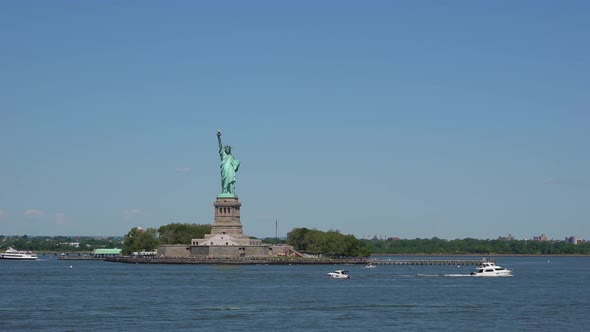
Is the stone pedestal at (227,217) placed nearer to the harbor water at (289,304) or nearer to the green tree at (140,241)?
the green tree at (140,241)

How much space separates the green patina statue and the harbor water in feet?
123

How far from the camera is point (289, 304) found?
6744 centimetres

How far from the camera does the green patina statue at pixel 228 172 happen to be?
5408 inches

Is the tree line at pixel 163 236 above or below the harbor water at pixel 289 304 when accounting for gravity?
above

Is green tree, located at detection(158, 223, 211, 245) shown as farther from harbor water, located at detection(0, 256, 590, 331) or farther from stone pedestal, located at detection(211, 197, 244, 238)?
harbor water, located at detection(0, 256, 590, 331)

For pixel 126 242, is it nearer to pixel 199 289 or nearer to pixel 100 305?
pixel 199 289

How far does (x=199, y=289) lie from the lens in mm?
81188

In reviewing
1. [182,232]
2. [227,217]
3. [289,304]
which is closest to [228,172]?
[227,217]

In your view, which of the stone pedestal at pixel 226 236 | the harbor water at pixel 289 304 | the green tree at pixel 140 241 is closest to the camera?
the harbor water at pixel 289 304

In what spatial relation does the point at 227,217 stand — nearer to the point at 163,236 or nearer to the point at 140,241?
the point at 163,236

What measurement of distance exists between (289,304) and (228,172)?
232 feet

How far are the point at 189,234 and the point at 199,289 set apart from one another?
74.8 m

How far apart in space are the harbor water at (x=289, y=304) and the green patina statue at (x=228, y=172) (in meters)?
37.4

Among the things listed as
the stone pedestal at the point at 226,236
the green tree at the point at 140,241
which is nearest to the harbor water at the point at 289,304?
the stone pedestal at the point at 226,236
